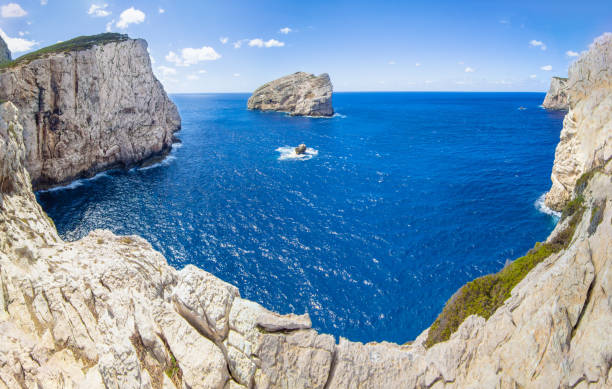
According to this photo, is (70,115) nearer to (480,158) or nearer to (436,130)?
(480,158)

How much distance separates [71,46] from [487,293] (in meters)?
84.8

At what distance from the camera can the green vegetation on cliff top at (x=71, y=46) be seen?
56612 mm

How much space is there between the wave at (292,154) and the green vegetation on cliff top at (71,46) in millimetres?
47427

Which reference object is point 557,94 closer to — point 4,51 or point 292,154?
point 292,154

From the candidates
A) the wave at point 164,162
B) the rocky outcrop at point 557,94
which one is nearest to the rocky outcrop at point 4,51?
the wave at point 164,162

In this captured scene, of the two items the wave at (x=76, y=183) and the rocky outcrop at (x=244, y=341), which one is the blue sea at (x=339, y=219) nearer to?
the wave at (x=76, y=183)

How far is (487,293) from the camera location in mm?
25219

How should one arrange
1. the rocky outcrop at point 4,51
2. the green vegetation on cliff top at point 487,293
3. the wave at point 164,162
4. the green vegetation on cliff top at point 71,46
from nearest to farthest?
the green vegetation on cliff top at point 487,293, the green vegetation on cliff top at point 71,46, the rocky outcrop at point 4,51, the wave at point 164,162

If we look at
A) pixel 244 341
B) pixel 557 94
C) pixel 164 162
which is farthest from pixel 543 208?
pixel 557 94

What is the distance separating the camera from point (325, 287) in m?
37.3

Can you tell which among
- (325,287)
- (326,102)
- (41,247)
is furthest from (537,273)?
Answer: (326,102)

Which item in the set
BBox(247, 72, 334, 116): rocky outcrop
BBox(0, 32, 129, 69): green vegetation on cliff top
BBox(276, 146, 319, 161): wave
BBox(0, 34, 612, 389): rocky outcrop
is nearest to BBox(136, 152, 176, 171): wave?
BBox(0, 32, 129, 69): green vegetation on cliff top

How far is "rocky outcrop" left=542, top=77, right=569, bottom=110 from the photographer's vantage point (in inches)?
6634

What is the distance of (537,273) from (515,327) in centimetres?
965
